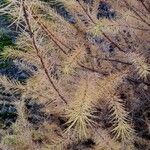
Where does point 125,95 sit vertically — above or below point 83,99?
below

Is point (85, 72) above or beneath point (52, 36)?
beneath

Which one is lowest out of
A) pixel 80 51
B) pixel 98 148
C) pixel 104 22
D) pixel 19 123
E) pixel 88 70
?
pixel 19 123

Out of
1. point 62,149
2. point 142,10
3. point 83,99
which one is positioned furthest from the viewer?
point 62,149

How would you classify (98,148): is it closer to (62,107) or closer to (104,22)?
(62,107)

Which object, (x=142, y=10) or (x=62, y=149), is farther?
(x=62, y=149)

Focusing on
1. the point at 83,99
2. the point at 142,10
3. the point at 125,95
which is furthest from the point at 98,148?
the point at 142,10

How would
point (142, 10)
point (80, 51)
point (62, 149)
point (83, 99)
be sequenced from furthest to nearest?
point (62, 149) < point (142, 10) < point (80, 51) < point (83, 99)

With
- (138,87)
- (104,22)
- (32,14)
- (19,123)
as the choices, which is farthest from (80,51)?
(19,123)

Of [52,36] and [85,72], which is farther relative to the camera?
[85,72]
